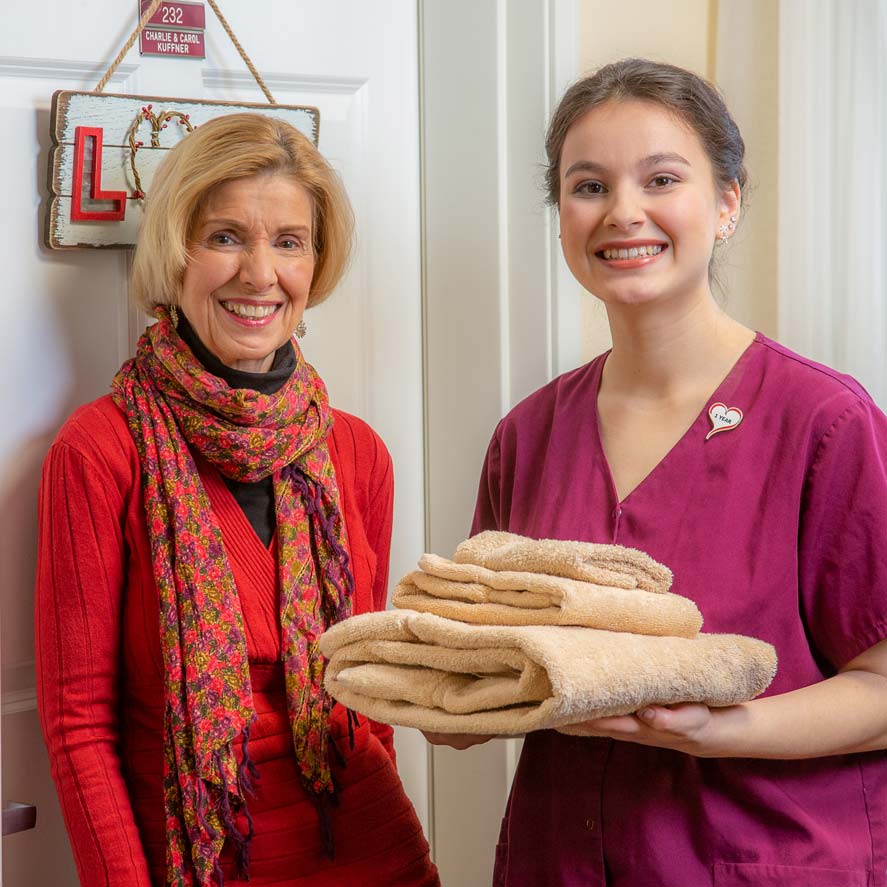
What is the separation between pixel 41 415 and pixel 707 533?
949 millimetres

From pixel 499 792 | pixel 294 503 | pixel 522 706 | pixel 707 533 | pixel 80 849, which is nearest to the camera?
pixel 522 706

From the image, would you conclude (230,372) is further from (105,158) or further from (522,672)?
(522,672)

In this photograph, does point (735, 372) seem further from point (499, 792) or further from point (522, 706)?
point (499, 792)

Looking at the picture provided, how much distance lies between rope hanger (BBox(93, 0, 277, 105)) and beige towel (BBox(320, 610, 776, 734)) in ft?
3.05

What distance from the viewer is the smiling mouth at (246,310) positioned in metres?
1.45

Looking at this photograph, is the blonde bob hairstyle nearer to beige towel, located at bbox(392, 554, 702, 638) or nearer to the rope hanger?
the rope hanger

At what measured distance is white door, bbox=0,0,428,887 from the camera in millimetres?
1573

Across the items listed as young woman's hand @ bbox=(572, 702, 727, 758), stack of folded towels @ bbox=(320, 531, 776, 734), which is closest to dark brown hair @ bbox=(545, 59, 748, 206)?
stack of folded towels @ bbox=(320, 531, 776, 734)

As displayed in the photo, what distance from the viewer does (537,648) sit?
3.03 ft

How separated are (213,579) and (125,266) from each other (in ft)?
1.73

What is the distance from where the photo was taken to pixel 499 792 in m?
1.80

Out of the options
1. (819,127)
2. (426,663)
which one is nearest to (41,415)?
(426,663)

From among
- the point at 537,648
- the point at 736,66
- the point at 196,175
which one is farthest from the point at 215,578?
the point at 736,66

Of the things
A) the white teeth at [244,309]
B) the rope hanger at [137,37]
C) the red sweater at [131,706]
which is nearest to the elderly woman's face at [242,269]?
the white teeth at [244,309]
